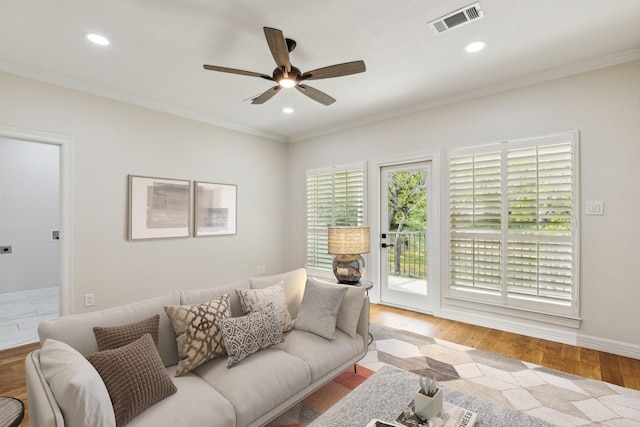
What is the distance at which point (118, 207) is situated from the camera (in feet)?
11.6

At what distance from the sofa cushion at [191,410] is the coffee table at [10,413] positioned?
22.6 inches

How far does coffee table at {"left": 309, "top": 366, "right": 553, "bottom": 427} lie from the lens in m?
1.34

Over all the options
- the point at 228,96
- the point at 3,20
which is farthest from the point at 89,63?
the point at 228,96

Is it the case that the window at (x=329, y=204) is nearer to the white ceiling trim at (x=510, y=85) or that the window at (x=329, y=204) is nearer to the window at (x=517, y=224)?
the white ceiling trim at (x=510, y=85)

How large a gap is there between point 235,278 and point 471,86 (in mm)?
4119

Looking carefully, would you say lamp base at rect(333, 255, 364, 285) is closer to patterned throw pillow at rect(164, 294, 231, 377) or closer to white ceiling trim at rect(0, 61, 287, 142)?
patterned throw pillow at rect(164, 294, 231, 377)

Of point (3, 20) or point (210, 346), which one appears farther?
point (3, 20)

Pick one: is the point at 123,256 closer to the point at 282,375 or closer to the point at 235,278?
the point at 235,278

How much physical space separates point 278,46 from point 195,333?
6.28 feet

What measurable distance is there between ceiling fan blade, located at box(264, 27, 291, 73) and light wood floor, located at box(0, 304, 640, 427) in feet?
9.40

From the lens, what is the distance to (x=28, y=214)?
16.5 ft

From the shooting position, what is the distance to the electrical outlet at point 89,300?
3269 millimetres

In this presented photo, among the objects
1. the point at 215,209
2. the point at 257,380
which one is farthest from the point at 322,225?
the point at 257,380

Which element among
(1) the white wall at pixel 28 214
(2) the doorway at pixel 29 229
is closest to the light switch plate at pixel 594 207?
(2) the doorway at pixel 29 229
